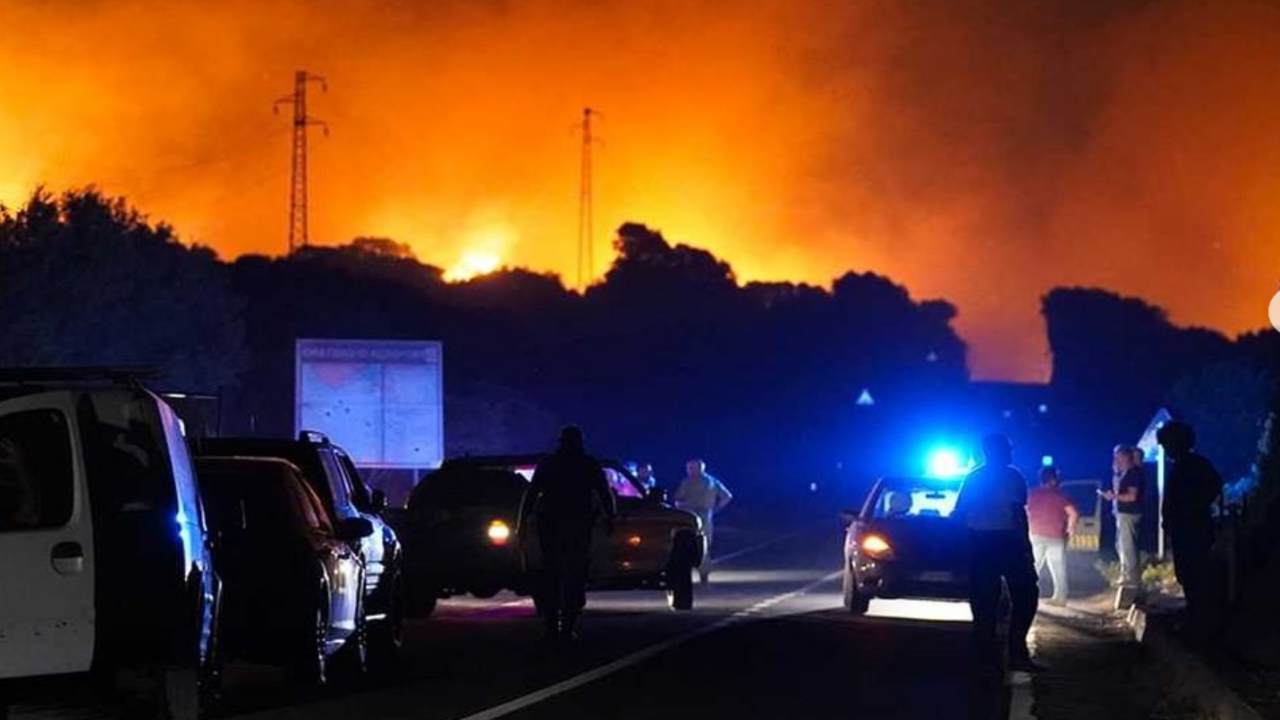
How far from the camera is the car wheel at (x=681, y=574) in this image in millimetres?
23391

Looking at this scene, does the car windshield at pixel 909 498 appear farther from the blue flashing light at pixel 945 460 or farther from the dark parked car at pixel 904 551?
the blue flashing light at pixel 945 460

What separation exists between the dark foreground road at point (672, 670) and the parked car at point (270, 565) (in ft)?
1.24

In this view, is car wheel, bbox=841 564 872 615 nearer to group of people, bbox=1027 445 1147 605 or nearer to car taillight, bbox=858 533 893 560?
car taillight, bbox=858 533 893 560

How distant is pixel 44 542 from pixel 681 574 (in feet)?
46.2

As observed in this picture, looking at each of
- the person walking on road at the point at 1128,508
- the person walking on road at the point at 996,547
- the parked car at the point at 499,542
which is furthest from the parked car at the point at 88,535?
the person walking on road at the point at 1128,508

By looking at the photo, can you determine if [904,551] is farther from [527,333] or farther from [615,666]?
[527,333]

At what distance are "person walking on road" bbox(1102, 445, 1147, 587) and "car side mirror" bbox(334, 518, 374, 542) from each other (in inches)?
436

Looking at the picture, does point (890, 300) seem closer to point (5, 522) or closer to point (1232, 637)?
point (1232, 637)

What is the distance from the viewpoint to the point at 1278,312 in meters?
17.5

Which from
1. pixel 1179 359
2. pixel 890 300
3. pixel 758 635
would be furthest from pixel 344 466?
pixel 1179 359

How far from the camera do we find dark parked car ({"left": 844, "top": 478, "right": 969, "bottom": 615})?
70.4 ft

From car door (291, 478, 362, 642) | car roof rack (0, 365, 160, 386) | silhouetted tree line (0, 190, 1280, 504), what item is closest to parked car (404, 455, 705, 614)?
car door (291, 478, 362, 642)

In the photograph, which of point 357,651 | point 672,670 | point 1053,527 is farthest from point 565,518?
point 1053,527

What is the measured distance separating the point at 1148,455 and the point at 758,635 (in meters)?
14.0
